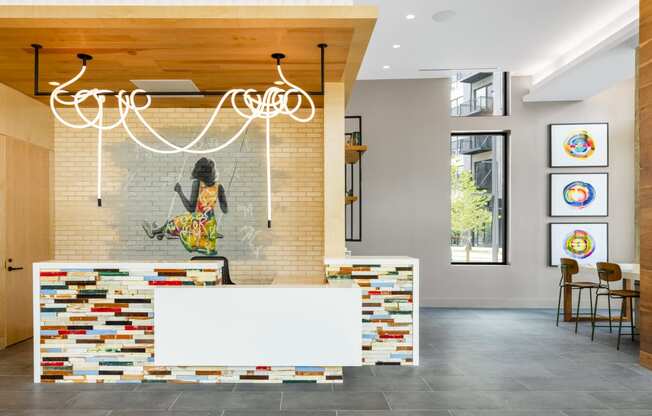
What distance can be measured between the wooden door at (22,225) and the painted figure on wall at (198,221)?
1.22 m

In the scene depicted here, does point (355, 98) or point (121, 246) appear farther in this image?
point (355, 98)

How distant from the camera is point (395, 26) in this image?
532 centimetres

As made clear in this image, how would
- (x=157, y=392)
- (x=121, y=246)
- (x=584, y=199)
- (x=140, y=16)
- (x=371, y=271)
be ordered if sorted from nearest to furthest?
(x=140, y=16), (x=157, y=392), (x=371, y=271), (x=121, y=246), (x=584, y=199)

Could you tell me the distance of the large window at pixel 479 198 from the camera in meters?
7.50

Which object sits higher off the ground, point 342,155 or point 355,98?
point 355,98

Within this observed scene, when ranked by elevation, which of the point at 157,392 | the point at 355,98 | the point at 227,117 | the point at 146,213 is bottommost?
the point at 157,392

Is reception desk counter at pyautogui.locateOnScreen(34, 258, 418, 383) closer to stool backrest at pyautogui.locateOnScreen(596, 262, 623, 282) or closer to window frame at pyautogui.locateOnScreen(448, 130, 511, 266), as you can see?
stool backrest at pyautogui.locateOnScreen(596, 262, 623, 282)

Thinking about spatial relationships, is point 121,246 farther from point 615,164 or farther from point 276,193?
point 615,164

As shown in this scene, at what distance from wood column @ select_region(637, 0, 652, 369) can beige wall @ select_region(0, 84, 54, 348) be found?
644cm

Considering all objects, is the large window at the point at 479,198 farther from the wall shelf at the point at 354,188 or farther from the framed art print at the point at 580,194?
the wall shelf at the point at 354,188

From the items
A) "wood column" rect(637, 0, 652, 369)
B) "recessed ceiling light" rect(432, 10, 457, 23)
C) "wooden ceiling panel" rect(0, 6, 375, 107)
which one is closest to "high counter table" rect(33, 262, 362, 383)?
"wooden ceiling panel" rect(0, 6, 375, 107)

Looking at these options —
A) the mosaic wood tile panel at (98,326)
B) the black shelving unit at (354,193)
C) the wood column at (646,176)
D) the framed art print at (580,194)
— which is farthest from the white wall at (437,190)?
the mosaic wood tile panel at (98,326)

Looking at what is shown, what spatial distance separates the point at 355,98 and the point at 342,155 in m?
2.84

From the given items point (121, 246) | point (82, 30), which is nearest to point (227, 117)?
point (121, 246)
